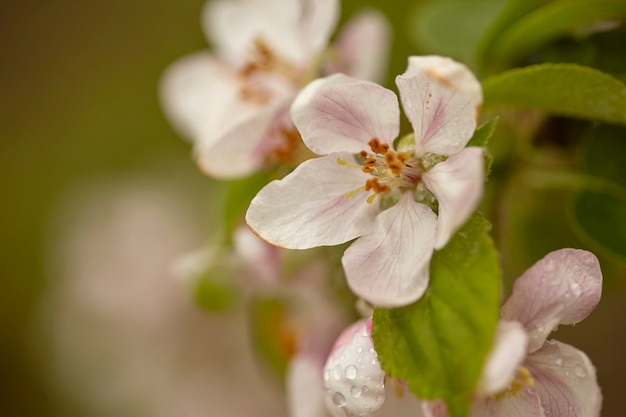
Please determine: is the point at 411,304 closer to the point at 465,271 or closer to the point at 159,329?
the point at 465,271

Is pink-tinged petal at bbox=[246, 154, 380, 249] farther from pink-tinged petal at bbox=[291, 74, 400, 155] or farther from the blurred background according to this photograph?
the blurred background

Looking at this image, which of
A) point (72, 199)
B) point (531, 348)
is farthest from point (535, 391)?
point (72, 199)

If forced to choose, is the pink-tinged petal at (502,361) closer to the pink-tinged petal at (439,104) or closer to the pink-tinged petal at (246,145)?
the pink-tinged petal at (439,104)

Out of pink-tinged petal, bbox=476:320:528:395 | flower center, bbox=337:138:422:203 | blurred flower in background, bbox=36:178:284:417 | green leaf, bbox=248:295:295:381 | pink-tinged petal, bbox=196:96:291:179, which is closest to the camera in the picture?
pink-tinged petal, bbox=476:320:528:395

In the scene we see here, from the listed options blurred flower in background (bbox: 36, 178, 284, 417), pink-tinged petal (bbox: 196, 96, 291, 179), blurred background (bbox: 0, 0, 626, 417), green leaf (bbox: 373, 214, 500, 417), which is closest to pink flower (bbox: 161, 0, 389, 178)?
pink-tinged petal (bbox: 196, 96, 291, 179)

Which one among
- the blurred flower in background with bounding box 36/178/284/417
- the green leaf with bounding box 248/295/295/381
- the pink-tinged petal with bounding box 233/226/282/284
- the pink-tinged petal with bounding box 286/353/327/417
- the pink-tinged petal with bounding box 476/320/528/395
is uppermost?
the pink-tinged petal with bounding box 476/320/528/395

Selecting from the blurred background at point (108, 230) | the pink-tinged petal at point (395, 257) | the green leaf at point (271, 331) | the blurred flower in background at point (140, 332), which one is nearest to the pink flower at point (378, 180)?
the pink-tinged petal at point (395, 257)

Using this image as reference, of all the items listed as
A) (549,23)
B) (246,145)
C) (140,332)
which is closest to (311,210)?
(246,145)
